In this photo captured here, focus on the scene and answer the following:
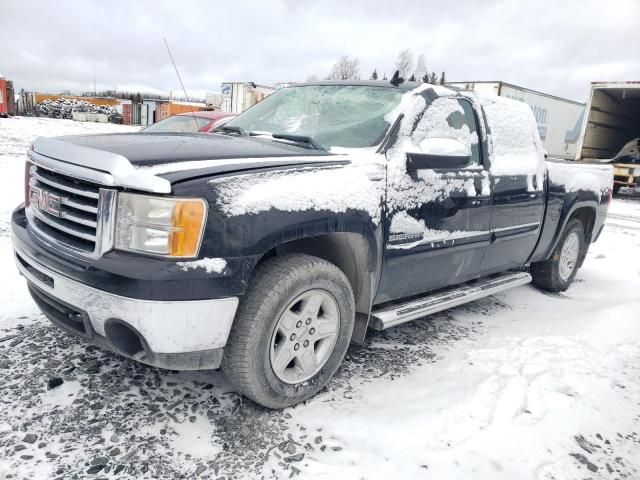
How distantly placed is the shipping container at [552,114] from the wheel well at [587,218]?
12818 millimetres

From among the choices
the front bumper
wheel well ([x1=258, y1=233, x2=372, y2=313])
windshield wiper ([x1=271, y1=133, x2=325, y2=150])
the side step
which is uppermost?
windshield wiper ([x1=271, y1=133, x2=325, y2=150])

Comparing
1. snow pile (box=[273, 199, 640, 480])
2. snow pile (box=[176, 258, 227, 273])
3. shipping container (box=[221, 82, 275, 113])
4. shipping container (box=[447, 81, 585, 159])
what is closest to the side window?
snow pile (box=[273, 199, 640, 480])

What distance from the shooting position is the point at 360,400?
2783 mm

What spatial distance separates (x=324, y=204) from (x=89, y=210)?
1.07 metres

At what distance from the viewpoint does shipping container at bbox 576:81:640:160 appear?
14.4 meters

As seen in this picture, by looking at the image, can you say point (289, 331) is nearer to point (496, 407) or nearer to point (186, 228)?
point (186, 228)

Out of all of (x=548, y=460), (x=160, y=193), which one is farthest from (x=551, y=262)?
(x=160, y=193)

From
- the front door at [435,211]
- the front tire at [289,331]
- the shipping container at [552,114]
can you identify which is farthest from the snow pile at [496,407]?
the shipping container at [552,114]

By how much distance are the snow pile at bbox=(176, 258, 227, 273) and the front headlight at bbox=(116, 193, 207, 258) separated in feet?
0.11

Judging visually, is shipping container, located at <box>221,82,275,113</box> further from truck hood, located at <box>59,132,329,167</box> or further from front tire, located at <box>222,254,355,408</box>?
front tire, located at <box>222,254,355,408</box>

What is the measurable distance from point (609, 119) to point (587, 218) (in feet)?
42.1

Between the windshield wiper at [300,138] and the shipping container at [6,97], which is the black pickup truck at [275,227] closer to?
the windshield wiper at [300,138]

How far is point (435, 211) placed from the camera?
3.14m

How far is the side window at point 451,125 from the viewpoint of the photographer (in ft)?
10.5
